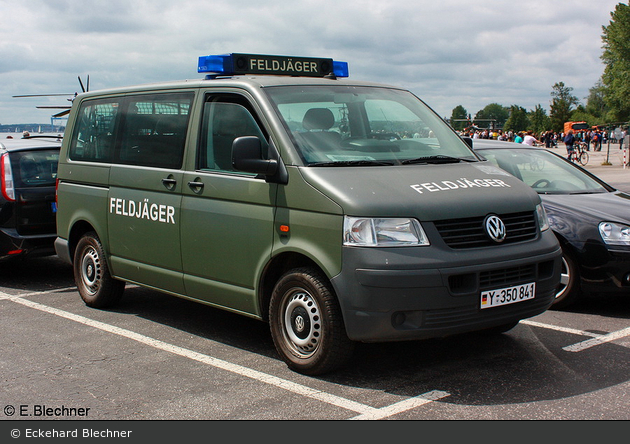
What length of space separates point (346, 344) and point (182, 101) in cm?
243

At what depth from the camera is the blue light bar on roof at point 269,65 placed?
5930 millimetres

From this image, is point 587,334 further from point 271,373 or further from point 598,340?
point 271,373

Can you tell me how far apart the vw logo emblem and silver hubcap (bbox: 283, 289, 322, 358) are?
1.18 meters

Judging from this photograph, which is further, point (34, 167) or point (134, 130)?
point (34, 167)

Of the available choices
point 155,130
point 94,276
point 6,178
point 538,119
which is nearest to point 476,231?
point 155,130

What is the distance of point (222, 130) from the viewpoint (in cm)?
547

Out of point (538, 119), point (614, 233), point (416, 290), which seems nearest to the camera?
point (416, 290)

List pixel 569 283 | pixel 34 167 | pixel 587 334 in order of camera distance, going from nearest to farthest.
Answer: pixel 587 334 < pixel 569 283 < pixel 34 167

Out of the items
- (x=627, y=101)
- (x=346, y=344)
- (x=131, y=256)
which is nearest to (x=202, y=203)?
(x=131, y=256)

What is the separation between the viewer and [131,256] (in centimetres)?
627

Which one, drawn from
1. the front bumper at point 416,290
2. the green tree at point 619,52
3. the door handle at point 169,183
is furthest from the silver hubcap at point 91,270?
the green tree at point 619,52

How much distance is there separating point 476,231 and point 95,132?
3907 millimetres
